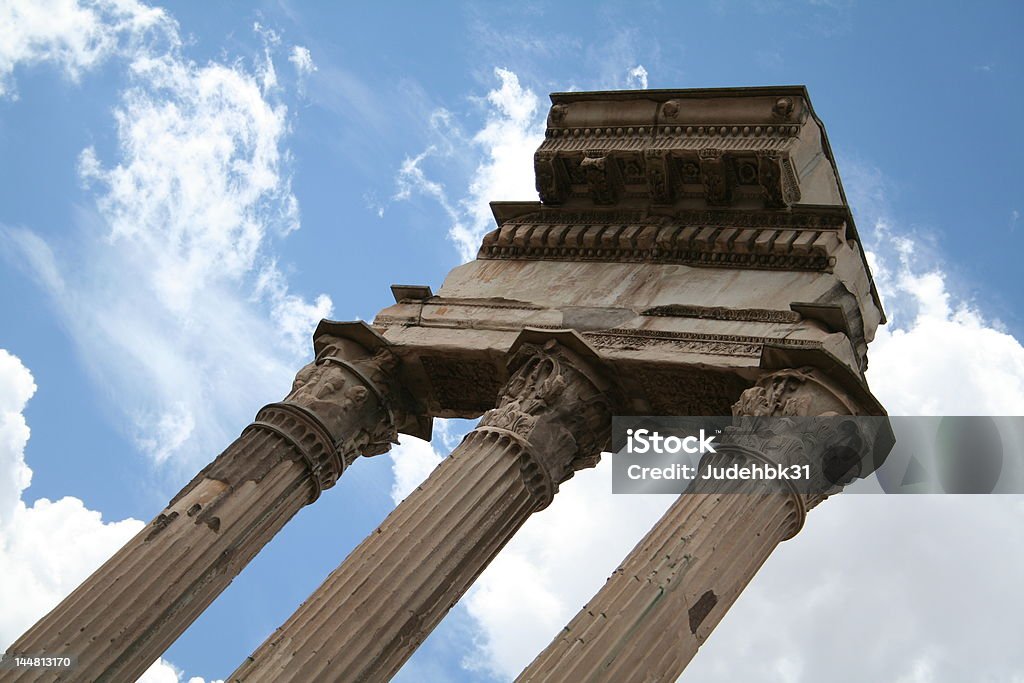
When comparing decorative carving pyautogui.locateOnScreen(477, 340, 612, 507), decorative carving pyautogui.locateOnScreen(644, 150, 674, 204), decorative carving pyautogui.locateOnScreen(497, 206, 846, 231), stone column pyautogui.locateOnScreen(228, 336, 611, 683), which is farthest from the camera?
decorative carving pyautogui.locateOnScreen(644, 150, 674, 204)

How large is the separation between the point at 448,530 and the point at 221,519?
2.55 m

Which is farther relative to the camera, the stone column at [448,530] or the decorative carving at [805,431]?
the decorative carving at [805,431]

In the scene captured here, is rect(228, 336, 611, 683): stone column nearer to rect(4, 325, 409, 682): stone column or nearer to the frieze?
rect(4, 325, 409, 682): stone column

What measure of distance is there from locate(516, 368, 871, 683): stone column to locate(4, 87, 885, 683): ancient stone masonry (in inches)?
0.9

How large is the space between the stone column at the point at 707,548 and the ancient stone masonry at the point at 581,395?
22mm

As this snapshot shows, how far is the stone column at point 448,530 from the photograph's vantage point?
11.2 m

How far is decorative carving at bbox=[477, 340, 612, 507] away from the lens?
13133 mm

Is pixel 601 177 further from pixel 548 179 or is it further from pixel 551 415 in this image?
pixel 551 415

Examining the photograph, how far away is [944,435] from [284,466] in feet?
23.0

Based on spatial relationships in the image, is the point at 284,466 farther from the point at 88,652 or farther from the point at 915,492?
the point at 915,492

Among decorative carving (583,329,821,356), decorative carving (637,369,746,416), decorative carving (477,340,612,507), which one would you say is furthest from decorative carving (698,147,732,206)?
decorative carving (477,340,612,507)

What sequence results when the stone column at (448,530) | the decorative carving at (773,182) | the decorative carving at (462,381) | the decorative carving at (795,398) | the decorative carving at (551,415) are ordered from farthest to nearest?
the decorative carving at (773,182), the decorative carving at (462,381), the decorative carving at (551,415), the decorative carving at (795,398), the stone column at (448,530)

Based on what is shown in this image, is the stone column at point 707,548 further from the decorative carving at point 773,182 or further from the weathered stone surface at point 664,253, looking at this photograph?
Result: the decorative carving at point 773,182

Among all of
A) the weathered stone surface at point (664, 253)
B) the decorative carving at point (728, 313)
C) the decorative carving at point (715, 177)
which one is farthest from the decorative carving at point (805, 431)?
the decorative carving at point (715, 177)
